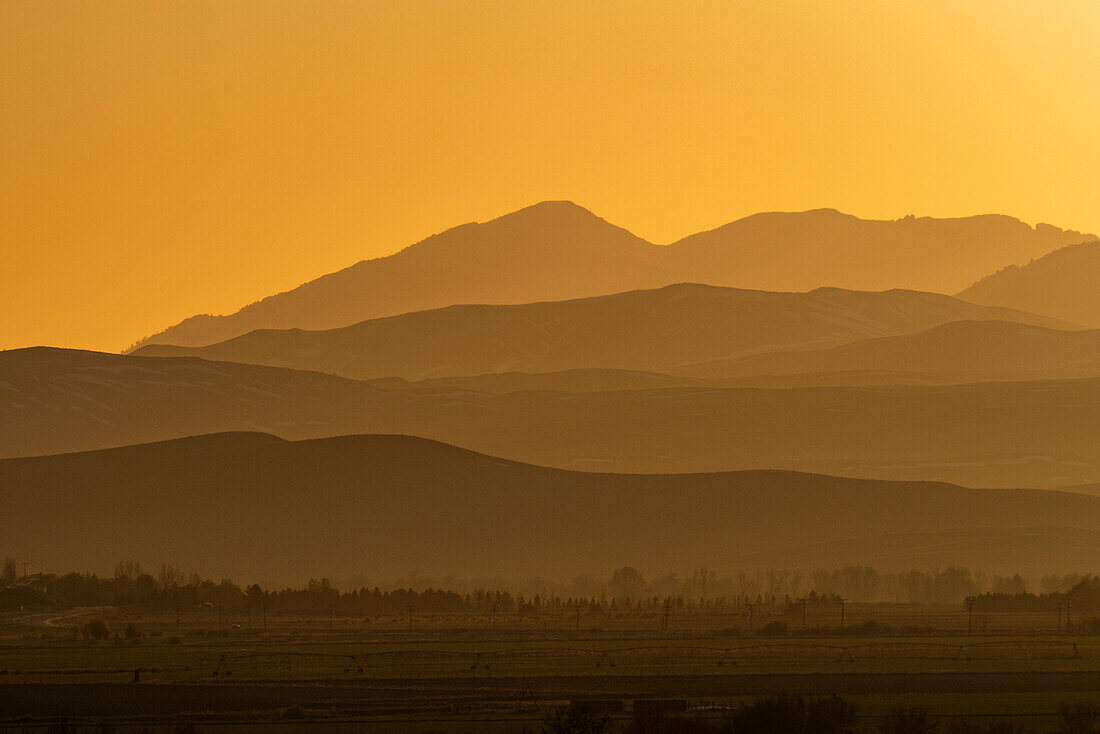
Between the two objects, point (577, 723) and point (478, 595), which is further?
point (478, 595)

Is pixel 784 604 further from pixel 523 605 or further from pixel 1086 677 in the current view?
pixel 1086 677

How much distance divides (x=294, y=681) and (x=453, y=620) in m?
41.1

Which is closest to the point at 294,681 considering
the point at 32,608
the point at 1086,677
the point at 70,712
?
the point at 70,712

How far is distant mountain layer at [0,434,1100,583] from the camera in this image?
17512 centimetres

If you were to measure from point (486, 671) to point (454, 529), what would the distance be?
121623 millimetres

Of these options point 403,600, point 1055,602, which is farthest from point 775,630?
point 403,600

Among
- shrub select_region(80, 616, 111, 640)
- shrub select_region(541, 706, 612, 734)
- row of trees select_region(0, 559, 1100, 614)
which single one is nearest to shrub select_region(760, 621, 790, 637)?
row of trees select_region(0, 559, 1100, 614)

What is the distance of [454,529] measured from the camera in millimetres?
188625

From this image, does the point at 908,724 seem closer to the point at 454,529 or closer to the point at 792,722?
the point at 792,722

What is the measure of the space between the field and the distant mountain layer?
3008 inches

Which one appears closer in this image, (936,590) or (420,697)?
(420,697)

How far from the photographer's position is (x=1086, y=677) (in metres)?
64.5

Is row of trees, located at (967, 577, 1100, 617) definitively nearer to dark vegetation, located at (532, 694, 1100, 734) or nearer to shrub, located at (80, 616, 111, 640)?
shrub, located at (80, 616, 111, 640)

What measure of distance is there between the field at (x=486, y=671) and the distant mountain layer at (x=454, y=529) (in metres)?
76.4
